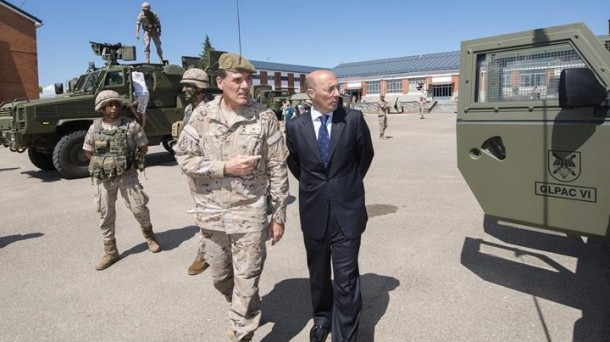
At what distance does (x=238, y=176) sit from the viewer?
245 centimetres

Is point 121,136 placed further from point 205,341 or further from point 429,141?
point 429,141

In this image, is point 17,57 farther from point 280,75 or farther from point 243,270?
→ point 280,75

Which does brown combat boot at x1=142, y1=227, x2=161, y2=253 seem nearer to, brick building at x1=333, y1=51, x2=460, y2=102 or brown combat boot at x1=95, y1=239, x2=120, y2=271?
brown combat boot at x1=95, y1=239, x2=120, y2=271

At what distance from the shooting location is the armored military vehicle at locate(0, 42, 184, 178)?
896 cm

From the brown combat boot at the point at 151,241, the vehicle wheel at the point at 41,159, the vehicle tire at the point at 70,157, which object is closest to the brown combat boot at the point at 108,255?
the brown combat boot at the point at 151,241

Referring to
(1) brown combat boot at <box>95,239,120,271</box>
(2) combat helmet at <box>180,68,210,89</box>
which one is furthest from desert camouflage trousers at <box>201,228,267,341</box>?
(1) brown combat boot at <box>95,239,120,271</box>

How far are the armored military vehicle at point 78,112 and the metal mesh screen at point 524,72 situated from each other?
8546 mm

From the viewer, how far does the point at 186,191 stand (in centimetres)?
781

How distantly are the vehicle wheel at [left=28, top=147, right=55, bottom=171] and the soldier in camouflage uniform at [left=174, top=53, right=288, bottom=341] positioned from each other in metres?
9.33

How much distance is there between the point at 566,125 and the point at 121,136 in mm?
3771

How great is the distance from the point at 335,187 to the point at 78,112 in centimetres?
865

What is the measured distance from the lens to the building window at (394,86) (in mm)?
61438

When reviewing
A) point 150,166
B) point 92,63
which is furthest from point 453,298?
point 92,63

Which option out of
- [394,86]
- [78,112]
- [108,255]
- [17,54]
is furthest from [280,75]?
[108,255]
